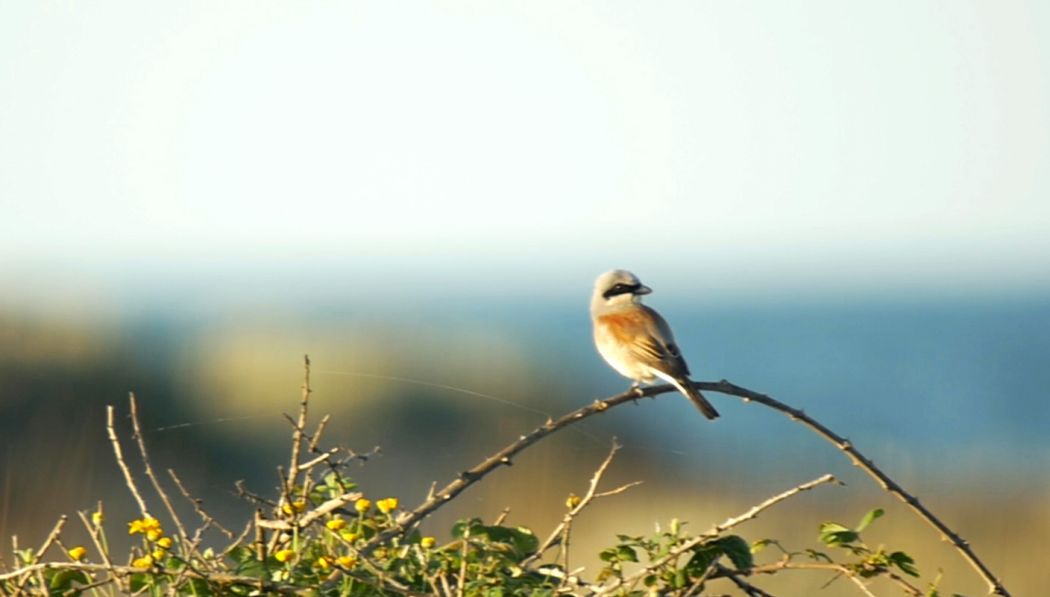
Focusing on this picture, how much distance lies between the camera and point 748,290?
16225 cm

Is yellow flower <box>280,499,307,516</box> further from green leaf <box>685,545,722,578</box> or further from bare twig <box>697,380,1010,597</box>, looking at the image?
bare twig <box>697,380,1010,597</box>

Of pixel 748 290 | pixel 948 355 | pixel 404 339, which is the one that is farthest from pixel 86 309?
pixel 748 290

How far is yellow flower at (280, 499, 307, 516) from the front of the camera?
3332 millimetres

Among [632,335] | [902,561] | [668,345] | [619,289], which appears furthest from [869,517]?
[619,289]

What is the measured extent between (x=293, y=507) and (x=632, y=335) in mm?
3695

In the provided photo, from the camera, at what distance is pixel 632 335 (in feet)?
22.7

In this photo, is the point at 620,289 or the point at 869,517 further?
the point at 620,289

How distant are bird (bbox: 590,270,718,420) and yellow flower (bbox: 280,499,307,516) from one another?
3.12 m

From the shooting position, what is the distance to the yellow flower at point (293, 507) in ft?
10.9

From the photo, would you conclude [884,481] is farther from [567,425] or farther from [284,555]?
[284,555]

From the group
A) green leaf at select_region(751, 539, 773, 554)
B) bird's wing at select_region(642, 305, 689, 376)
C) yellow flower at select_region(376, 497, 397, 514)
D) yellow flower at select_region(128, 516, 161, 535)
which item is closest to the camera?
green leaf at select_region(751, 539, 773, 554)

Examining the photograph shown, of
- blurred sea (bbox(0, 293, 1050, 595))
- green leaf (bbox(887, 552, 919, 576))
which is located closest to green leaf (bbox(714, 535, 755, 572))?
green leaf (bbox(887, 552, 919, 576))

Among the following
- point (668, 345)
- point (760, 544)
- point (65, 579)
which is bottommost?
point (65, 579)

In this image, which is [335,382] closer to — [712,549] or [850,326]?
[712,549]
